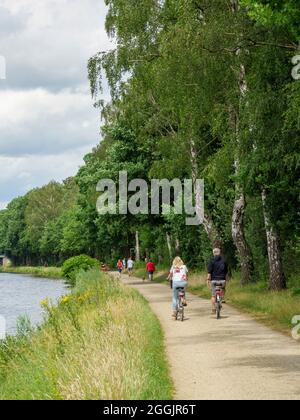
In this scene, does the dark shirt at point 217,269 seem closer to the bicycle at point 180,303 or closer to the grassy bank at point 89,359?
the bicycle at point 180,303

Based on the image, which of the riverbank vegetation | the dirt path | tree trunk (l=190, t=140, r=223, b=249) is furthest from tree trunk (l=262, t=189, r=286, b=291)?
tree trunk (l=190, t=140, r=223, b=249)

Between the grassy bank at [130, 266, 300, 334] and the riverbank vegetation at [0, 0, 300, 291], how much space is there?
2.61 feet

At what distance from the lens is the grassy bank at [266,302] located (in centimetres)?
1806

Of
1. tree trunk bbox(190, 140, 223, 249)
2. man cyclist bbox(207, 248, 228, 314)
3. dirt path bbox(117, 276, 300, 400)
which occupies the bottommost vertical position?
dirt path bbox(117, 276, 300, 400)

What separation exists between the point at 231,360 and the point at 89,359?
304 cm

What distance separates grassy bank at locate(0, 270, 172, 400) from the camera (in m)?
8.91

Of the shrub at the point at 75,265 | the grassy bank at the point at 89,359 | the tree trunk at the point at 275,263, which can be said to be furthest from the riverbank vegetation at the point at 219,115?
the shrub at the point at 75,265

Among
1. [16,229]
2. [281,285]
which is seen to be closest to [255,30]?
[281,285]

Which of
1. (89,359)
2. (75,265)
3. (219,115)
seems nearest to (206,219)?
(219,115)

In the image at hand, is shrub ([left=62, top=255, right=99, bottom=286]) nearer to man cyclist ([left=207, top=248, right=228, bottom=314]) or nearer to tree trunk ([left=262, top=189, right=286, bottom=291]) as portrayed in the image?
tree trunk ([left=262, top=189, right=286, bottom=291])

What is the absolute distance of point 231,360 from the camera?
12.6m

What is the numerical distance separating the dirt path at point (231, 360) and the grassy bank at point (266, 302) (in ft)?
1.68

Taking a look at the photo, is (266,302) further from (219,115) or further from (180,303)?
(219,115)

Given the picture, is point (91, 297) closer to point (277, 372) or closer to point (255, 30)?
point (255, 30)
